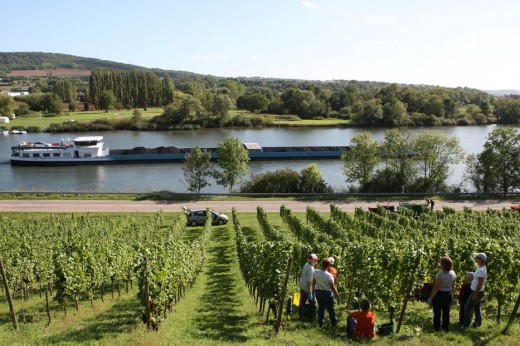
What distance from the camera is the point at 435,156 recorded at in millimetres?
49625

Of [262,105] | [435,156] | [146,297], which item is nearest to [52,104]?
[262,105]

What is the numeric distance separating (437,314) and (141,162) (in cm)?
7329

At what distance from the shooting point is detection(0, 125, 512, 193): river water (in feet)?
201

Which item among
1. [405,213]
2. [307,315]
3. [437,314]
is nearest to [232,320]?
[307,315]

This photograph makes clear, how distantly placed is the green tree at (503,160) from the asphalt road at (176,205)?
246 inches

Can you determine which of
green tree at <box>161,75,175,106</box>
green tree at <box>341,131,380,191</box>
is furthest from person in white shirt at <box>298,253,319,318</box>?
green tree at <box>161,75,175,106</box>

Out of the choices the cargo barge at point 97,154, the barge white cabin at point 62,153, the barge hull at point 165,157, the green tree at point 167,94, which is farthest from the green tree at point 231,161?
the green tree at point 167,94

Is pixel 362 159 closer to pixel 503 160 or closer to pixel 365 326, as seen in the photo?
pixel 503 160

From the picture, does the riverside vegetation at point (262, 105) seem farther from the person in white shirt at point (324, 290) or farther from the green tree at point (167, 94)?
the person in white shirt at point (324, 290)

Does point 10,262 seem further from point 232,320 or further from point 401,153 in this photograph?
point 401,153

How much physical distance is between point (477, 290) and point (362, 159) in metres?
38.8

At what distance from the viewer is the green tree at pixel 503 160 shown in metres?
46.6

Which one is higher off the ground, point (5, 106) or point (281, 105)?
point (281, 105)

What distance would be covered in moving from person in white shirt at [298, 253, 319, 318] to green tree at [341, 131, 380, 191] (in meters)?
37.8
